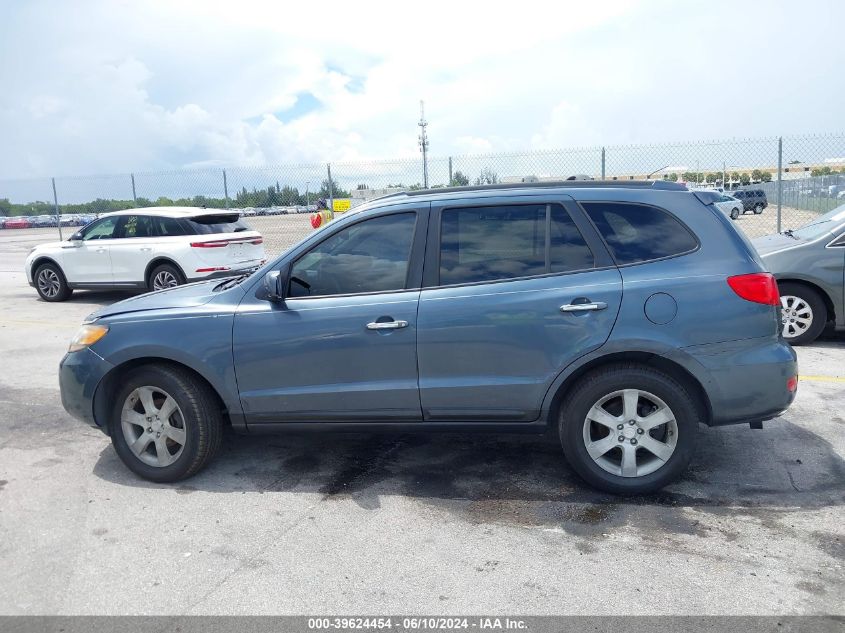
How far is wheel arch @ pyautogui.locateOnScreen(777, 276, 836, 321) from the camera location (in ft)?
24.4

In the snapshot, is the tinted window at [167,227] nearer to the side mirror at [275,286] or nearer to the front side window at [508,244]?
the side mirror at [275,286]

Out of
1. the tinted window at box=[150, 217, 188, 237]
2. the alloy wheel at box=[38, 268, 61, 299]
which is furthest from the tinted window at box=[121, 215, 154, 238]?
the alloy wheel at box=[38, 268, 61, 299]

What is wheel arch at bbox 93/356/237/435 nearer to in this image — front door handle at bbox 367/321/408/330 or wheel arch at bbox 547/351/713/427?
front door handle at bbox 367/321/408/330

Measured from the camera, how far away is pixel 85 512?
13.8ft

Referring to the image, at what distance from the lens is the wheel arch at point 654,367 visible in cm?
404

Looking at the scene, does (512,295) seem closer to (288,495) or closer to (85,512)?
(288,495)

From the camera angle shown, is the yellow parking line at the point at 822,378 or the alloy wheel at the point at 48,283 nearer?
the yellow parking line at the point at 822,378

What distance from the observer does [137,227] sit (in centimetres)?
1211

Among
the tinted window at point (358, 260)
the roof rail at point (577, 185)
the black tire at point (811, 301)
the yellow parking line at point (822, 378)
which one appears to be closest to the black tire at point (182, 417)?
the tinted window at point (358, 260)

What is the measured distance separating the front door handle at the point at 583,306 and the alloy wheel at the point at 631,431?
Result: 50 centimetres

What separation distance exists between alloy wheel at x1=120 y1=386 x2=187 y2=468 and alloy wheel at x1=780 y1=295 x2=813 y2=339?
20.4 ft

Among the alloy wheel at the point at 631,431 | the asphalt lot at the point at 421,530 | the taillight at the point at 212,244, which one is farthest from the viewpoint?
the taillight at the point at 212,244

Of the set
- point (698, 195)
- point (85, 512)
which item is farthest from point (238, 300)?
point (698, 195)

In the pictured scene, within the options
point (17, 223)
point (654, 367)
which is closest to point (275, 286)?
point (654, 367)
